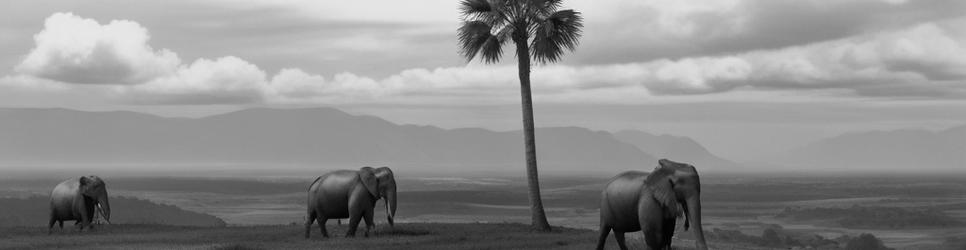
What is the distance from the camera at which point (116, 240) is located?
3103cm

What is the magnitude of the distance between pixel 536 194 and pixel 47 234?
16722 mm

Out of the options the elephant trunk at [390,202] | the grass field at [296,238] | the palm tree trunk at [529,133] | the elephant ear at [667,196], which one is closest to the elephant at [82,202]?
the grass field at [296,238]

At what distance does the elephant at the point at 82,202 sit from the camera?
35.4 m

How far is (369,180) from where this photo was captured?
1202 inches

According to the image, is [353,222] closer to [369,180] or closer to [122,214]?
[369,180]

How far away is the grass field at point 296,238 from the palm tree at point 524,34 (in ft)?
10.4

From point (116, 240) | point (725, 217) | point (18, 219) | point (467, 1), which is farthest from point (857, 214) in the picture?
point (116, 240)

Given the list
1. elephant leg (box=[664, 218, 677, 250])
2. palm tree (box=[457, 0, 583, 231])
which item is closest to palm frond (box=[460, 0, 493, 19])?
palm tree (box=[457, 0, 583, 231])

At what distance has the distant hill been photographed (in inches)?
3081

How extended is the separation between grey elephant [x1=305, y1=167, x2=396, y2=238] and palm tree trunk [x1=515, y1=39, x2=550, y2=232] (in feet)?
22.5

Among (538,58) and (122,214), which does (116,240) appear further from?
(122,214)

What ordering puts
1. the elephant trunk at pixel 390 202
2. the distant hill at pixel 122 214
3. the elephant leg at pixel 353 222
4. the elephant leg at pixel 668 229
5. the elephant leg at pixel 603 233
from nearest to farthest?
the elephant leg at pixel 668 229 → the elephant leg at pixel 603 233 → the elephant leg at pixel 353 222 → the elephant trunk at pixel 390 202 → the distant hill at pixel 122 214

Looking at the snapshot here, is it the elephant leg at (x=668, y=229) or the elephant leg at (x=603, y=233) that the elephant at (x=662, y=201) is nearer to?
the elephant leg at (x=668, y=229)

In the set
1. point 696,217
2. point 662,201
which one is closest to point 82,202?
point 662,201
